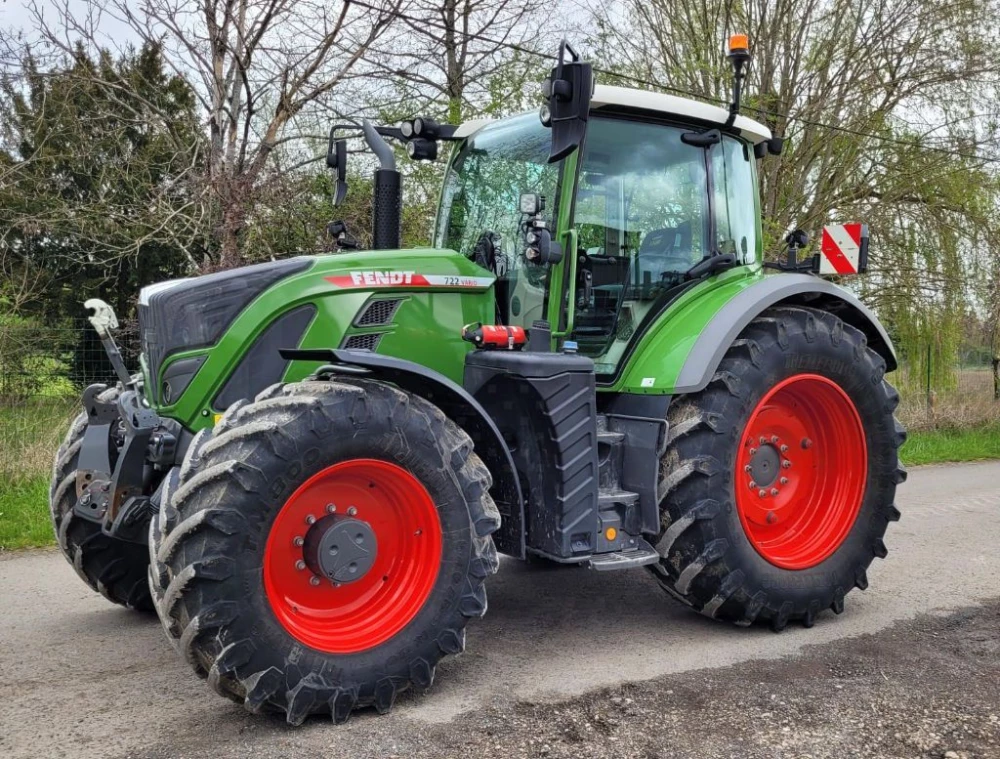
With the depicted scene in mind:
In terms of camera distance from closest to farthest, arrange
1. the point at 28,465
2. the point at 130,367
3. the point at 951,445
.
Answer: the point at 28,465
the point at 130,367
the point at 951,445

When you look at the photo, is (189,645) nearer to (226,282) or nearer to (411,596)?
(411,596)

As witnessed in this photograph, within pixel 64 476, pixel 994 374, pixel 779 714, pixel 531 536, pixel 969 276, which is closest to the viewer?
pixel 779 714

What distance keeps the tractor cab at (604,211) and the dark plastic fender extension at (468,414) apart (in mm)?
590

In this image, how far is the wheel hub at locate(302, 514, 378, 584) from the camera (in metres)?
3.50

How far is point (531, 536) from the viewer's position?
4.13m

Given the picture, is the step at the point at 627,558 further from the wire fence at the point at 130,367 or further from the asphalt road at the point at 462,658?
the wire fence at the point at 130,367

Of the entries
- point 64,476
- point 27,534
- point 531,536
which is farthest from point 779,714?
point 27,534

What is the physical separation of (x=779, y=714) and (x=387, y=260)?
2.33 m

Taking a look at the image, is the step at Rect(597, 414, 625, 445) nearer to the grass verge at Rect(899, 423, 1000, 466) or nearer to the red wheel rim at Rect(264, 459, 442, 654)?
the red wheel rim at Rect(264, 459, 442, 654)

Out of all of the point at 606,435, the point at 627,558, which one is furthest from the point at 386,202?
the point at 627,558

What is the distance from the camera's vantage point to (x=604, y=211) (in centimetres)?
466

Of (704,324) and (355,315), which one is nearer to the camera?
(355,315)

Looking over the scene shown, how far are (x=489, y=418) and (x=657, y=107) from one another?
1.83 m

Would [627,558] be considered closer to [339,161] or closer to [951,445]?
[339,161]
